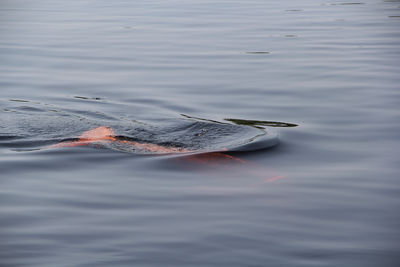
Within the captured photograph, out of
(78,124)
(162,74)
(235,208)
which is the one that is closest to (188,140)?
(78,124)

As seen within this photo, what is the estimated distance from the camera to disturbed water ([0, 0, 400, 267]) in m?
4.07

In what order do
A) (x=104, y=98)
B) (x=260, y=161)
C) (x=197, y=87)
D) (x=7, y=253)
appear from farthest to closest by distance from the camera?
(x=197, y=87)
(x=104, y=98)
(x=260, y=161)
(x=7, y=253)

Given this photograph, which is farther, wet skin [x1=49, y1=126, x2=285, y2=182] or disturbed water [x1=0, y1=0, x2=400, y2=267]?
wet skin [x1=49, y1=126, x2=285, y2=182]

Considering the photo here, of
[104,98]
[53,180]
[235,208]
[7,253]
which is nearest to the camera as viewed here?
[7,253]

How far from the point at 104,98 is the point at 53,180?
10.8 feet

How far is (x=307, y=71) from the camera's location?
9.78m

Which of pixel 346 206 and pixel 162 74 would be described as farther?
pixel 162 74

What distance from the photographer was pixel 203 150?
6031mm

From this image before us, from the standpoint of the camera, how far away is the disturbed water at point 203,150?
407cm

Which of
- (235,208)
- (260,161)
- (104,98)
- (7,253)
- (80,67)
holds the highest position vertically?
(80,67)

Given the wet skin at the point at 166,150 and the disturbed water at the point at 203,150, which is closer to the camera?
the disturbed water at the point at 203,150

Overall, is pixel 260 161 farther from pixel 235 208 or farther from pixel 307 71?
pixel 307 71

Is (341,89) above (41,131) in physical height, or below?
above

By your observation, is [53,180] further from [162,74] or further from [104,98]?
[162,74]
